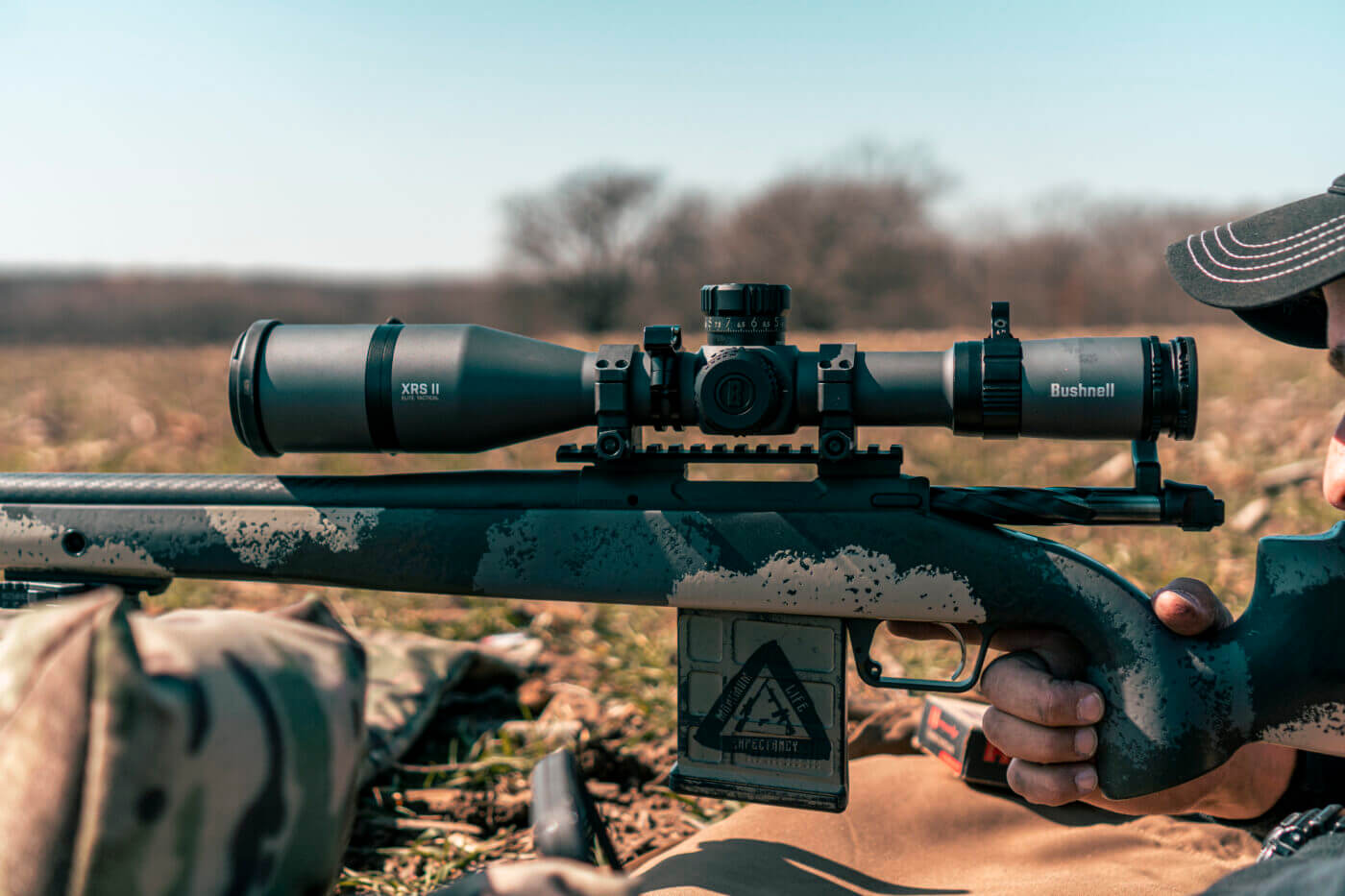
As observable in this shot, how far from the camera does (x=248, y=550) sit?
2600 millimetres

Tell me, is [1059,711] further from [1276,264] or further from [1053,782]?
[1276,264]

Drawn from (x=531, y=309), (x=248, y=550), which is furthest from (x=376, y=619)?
(x=531, y=309)

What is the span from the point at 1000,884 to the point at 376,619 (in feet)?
10.5

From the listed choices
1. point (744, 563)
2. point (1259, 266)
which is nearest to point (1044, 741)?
point (744, 563)

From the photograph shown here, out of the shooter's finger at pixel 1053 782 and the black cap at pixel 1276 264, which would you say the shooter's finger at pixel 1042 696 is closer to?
the shooter's finger at pixel 1053 782

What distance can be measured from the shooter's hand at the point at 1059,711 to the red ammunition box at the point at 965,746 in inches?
16.2

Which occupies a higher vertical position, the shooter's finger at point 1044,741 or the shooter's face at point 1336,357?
the shooter's face at point 1336,357

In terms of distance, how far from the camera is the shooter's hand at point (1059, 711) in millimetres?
2307

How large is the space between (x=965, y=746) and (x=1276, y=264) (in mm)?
1540

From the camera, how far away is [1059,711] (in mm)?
2309

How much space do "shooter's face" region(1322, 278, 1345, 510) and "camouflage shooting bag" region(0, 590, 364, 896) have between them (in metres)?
1.79

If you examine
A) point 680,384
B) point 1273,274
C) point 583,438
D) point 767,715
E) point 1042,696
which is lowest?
point 767,715

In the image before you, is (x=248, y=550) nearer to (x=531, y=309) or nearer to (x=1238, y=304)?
(x=1238, y=304)

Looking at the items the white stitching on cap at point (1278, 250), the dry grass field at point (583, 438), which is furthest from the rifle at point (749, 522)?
the dry grass field at point (583, 438)
